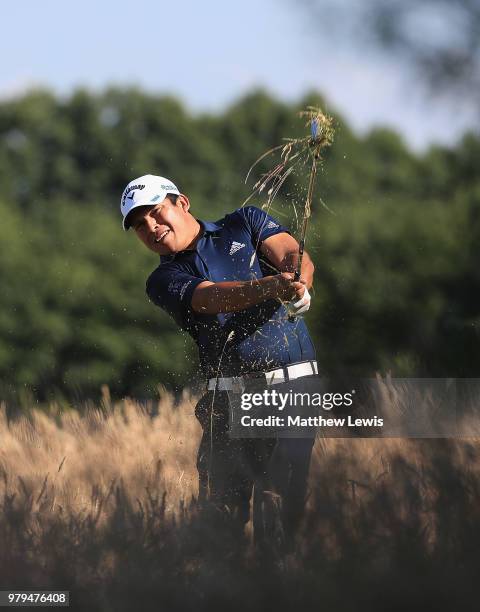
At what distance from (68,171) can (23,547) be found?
116 feet

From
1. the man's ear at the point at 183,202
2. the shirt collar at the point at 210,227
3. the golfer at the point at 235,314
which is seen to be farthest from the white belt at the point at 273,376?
the man's ear at the point at 183,202

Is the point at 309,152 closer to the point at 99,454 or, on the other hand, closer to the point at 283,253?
the point at 283,253

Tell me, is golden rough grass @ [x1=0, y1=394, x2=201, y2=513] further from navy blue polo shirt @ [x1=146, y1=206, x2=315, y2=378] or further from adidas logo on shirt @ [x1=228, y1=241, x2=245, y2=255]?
adidas logo on shirt @ [x1=228, y1=241, x2=245, y2=255]

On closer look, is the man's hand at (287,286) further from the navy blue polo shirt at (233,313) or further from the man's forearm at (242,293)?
the navy blue polo shirt at (233,313)

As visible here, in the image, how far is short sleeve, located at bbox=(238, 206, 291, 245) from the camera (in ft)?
18.5

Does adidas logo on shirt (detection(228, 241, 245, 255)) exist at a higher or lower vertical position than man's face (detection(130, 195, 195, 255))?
lower

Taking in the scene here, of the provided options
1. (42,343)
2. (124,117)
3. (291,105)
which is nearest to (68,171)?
(124,117)

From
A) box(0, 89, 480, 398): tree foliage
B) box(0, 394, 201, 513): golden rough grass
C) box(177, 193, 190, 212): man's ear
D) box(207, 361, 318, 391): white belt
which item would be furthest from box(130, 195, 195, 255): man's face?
box(0, 89, 480, 398): tree foliage

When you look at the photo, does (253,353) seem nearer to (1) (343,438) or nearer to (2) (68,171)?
(1) (343,438)

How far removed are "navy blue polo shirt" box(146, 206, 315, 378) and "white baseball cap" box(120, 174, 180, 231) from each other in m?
0.29

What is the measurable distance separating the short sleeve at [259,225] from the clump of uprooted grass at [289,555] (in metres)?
1.11

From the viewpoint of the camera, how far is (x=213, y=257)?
18.5 feet

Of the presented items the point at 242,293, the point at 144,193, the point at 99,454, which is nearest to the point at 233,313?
the point at 242,293

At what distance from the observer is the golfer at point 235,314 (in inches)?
218
